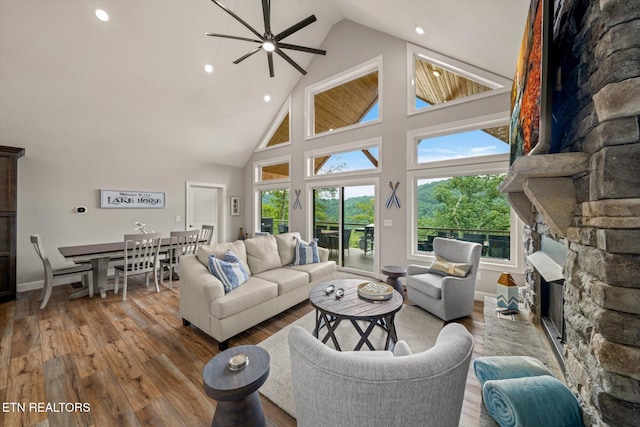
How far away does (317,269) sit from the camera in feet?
12.0

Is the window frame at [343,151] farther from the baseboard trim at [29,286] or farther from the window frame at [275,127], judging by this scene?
the baseboard trim at [29,286]

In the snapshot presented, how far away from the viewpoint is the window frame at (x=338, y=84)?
14.7ft

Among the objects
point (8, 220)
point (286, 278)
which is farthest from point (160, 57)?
point (286, 278)

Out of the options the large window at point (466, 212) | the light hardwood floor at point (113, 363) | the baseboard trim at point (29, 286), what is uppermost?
the large window at point (466, 212)

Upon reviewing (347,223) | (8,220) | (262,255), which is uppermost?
(8,220)

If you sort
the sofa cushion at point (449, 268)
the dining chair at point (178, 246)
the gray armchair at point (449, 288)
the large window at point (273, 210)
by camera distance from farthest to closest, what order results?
the large window at point (273, 210), the dining chair at point (178, 246), the sofa cushion at point (449, 268), the gray armchair at point (449, 288)

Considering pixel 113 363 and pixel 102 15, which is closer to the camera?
pixel 113 363

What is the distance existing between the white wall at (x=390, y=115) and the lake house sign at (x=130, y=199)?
3.42 m

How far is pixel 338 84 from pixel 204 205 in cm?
453

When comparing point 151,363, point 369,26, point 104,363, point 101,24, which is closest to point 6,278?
point 104,363

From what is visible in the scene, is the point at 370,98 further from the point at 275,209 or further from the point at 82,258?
the point at 82,258

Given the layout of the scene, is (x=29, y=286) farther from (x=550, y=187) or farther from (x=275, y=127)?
(x=550, y=187)

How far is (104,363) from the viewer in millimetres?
2139

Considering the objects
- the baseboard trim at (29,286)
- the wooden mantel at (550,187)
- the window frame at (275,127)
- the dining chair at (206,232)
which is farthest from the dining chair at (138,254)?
the wooden mantel at (550,187)
